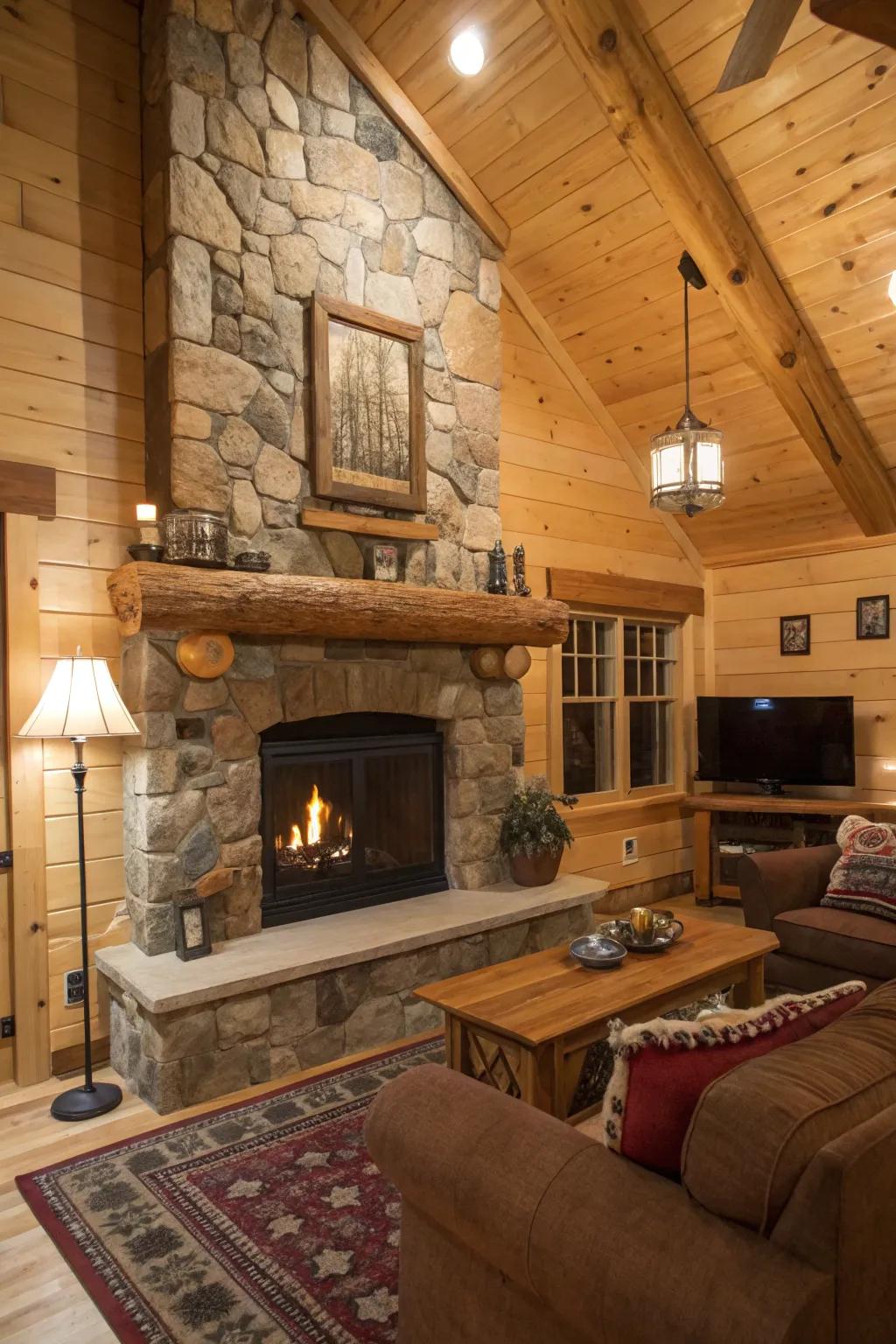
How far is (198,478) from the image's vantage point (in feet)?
11.0

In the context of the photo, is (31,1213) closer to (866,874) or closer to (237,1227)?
(237,1227)

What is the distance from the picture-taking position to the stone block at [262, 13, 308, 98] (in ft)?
11.9

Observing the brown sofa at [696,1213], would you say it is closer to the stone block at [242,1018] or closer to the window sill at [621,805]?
the stone block at [242,1018]

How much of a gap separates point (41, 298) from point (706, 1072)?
3369mm

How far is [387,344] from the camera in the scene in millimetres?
3963

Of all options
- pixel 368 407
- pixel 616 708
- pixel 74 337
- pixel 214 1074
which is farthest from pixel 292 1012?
pixel 616 708

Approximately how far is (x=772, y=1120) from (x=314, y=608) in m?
2.57

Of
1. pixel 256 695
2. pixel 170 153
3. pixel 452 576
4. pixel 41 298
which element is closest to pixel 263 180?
pixel 170 153

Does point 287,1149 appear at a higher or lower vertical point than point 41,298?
lower

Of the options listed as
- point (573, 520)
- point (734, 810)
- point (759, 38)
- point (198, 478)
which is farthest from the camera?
point (734, 810)

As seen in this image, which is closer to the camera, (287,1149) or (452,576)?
(287,1149)

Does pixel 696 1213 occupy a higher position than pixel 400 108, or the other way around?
pixel 400 108

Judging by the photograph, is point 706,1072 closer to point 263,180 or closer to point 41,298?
point 41,298

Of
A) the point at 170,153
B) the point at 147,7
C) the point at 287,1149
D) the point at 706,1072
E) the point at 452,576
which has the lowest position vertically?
the point at 287,1149
